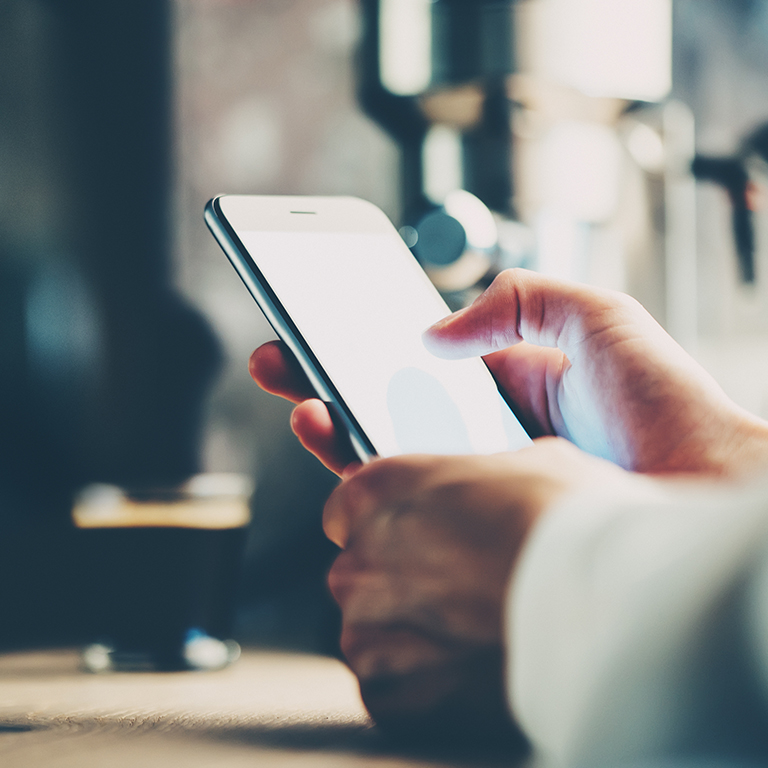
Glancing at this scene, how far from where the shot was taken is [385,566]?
0.28 meters

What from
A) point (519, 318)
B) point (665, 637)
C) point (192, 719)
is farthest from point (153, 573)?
point (665, 637)

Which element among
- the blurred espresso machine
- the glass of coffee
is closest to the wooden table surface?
the glass of coffee

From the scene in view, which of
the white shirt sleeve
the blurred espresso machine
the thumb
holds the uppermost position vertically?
the blurred espresso machine

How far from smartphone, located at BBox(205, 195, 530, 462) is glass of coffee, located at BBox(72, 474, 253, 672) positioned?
14 centimetres

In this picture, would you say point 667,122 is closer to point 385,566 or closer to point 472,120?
point 472,120

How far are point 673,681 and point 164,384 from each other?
49 cm

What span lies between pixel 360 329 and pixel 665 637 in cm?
27

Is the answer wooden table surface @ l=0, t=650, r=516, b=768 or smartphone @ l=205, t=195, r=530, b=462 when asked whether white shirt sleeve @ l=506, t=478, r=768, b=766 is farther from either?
smartphone @ l=205, t=195, r=530, b=462

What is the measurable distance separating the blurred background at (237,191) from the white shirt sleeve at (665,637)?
0.41 metres

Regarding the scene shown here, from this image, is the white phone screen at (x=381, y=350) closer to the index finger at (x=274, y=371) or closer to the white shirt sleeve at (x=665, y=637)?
the index finger at (x=274, y=371)

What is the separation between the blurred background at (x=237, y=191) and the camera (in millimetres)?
592

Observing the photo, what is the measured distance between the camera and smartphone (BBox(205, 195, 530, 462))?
0.42 metres

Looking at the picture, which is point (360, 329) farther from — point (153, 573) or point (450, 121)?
point (450, 121)

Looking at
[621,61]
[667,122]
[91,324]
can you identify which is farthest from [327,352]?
[667,122]
